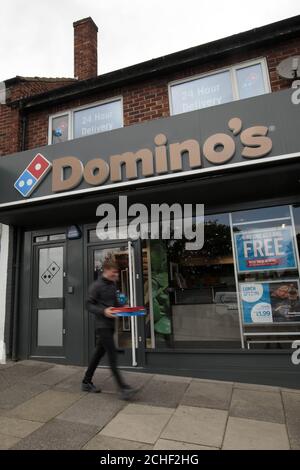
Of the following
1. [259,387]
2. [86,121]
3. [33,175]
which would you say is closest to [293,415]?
[259,387]

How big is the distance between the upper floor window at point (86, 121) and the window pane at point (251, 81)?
2.51 metres

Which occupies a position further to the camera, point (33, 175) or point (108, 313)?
point (33, 175)

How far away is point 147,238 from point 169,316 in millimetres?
1647

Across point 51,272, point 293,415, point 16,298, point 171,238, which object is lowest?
point 293,415

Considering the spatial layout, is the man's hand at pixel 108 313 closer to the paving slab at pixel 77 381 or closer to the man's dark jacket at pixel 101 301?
the man's dark jacket at pixel 101 301

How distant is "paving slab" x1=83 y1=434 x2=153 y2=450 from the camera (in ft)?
10.1

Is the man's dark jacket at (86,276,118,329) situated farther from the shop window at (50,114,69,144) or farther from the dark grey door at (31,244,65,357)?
the shop window at (50,114,69,144)

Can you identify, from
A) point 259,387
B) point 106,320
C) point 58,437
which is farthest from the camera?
point 259,387

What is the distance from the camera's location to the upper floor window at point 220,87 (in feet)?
20.1

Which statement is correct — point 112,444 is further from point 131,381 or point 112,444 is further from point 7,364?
point 7,364

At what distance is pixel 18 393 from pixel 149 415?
6.78ft

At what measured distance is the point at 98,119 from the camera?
714 centimetres

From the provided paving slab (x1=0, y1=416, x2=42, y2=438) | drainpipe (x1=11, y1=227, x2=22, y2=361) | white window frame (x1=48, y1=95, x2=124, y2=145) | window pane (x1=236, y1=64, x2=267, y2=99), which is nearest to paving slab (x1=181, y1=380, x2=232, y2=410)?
paving slab (x1=0, y1=416, x2=42, y2=438)
